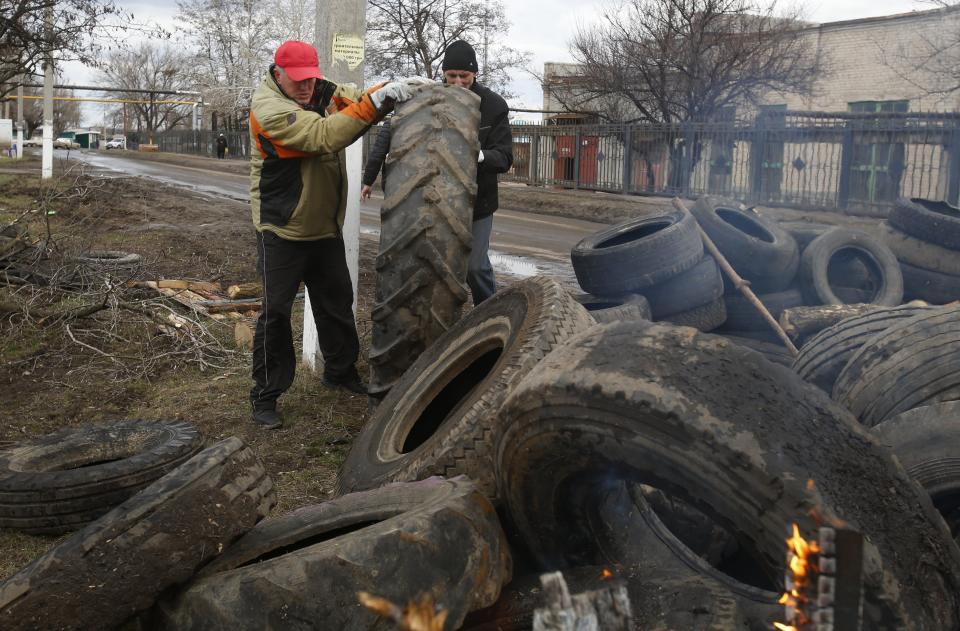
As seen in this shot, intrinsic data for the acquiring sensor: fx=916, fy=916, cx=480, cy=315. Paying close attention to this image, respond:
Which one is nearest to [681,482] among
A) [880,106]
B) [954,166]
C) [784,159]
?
[954,166]

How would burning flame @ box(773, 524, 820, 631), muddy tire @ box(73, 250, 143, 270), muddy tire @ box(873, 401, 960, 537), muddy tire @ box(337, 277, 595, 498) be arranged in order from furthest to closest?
1. muddy tire @ box(73, 250, 143, 270)
2. muddy tire @ box(337, 277, 595, 498)
3. muddy tire @ box(873, 401, 960, 537)
4. burning flame @ box(773, 524, 820, 631)

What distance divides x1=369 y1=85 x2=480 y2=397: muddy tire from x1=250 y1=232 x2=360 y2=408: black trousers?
673mm

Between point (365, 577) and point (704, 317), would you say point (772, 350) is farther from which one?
point (365, 577)

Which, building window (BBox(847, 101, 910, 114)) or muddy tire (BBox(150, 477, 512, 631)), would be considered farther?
building window (BBox(847, 101, 910, 114))

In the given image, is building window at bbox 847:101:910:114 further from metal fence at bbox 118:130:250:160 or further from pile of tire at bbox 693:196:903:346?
metal fence at bbox 118:130:250:160

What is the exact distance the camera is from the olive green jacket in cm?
507

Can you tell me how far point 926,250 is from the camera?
7062mm

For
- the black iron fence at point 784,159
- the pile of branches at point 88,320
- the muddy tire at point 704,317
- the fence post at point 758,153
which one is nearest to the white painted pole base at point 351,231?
the pile of branches at point 88,320

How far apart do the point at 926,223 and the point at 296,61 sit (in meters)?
4.88

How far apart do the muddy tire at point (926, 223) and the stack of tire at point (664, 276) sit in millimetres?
1752

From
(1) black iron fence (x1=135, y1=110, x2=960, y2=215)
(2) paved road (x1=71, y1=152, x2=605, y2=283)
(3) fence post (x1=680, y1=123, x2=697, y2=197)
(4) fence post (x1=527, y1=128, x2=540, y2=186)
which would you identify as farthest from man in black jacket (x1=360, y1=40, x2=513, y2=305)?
(4) fence post (x1=527, y1=128, x2=540, y2=186)

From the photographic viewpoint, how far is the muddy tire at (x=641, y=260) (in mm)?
6340

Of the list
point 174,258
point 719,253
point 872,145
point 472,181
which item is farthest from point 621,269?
point 872,145

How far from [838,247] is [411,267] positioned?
12.2 ft
